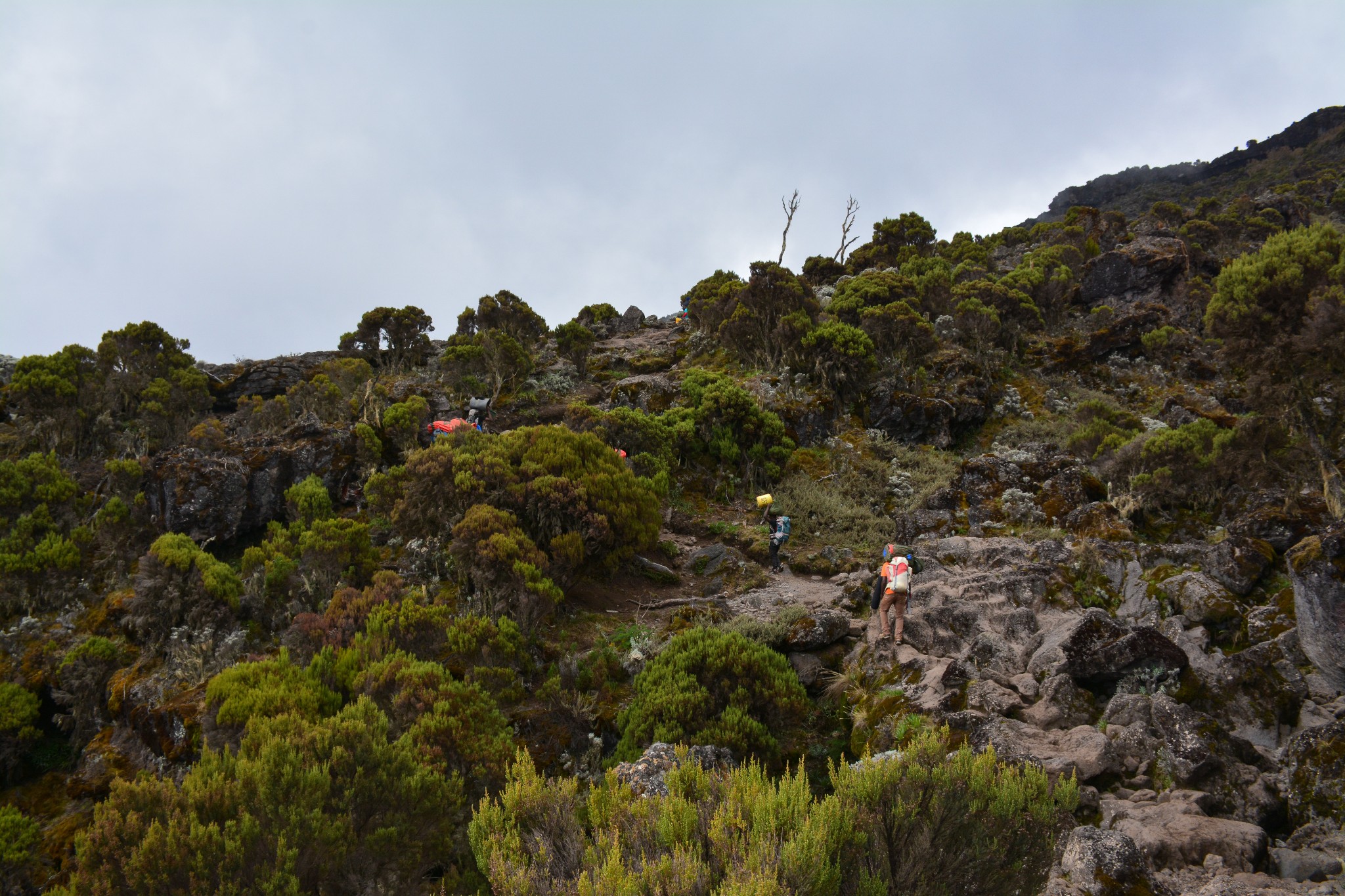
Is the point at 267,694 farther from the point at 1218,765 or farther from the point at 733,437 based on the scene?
the point at 733,437

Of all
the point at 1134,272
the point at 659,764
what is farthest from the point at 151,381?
the point at 1134,272

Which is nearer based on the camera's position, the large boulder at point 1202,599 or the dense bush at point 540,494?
the large boulder at point 1202,599

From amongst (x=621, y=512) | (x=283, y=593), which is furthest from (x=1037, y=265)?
(x=283, y=593)

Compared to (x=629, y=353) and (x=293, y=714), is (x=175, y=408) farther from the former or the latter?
(x=293, y=714)

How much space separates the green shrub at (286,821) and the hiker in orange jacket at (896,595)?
19.3ft

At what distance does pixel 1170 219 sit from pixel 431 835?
59.5m

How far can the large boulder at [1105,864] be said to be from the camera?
13.7 feet

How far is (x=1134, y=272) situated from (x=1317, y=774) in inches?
1362

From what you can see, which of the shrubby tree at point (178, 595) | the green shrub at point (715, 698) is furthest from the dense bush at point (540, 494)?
the green shrub at point (715, 698)

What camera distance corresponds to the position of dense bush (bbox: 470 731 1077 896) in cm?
348

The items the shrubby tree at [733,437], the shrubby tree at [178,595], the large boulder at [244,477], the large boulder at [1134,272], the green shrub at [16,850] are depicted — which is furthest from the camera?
the large boulder at [1134,272]

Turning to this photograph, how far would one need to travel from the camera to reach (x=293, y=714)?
665cm

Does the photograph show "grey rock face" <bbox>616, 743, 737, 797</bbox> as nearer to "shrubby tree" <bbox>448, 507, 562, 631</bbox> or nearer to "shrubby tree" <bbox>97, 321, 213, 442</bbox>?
"shrubby tree" <bbox>448, 507, 562, 631</bbox>

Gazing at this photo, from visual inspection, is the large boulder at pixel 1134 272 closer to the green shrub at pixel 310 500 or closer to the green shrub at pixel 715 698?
the green shrub at pixel 715 698
